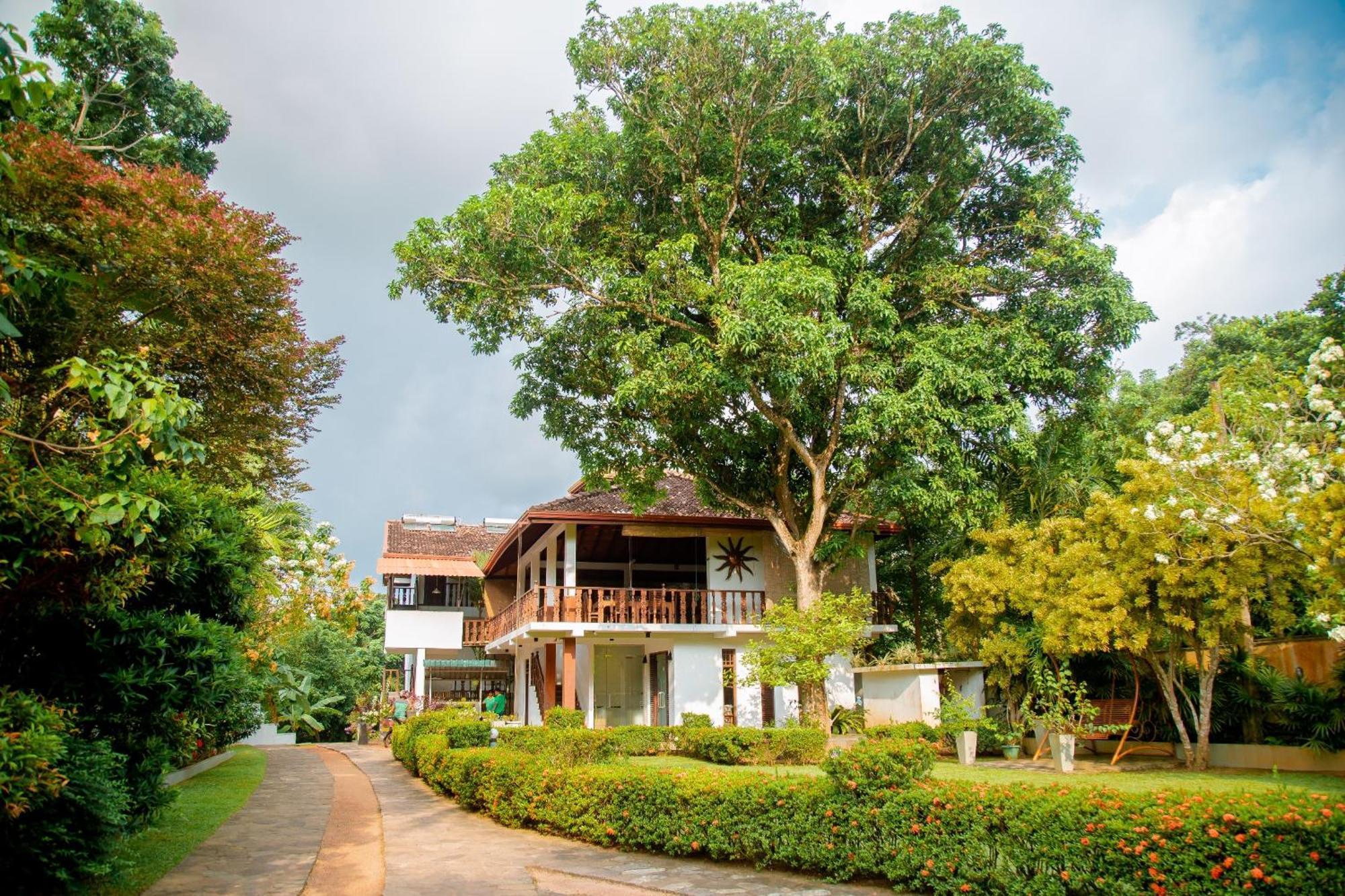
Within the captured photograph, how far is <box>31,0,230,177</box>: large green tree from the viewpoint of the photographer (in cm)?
1602

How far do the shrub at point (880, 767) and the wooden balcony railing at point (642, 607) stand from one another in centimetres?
1175

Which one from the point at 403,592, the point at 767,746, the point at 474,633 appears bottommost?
the point at 767,746

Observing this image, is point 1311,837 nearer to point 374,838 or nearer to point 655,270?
point 374,838

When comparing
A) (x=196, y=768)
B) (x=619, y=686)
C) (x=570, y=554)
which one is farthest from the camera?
(x=619, y=686)

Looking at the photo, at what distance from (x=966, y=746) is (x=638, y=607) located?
311 inches

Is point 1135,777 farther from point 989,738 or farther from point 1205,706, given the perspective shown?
point 989,738

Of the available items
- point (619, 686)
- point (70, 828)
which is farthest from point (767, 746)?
point (70, 828)

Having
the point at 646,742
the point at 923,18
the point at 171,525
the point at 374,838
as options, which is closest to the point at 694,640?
the point at 646,742

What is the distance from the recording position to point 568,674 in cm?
2000

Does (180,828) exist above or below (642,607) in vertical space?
below

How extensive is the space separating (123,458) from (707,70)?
1298cm

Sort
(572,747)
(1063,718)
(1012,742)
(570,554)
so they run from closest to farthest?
(572,747), (1063,718), (1012,742), (570,554)

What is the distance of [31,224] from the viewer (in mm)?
8266

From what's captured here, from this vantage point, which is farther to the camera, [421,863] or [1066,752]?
[1066,752]
